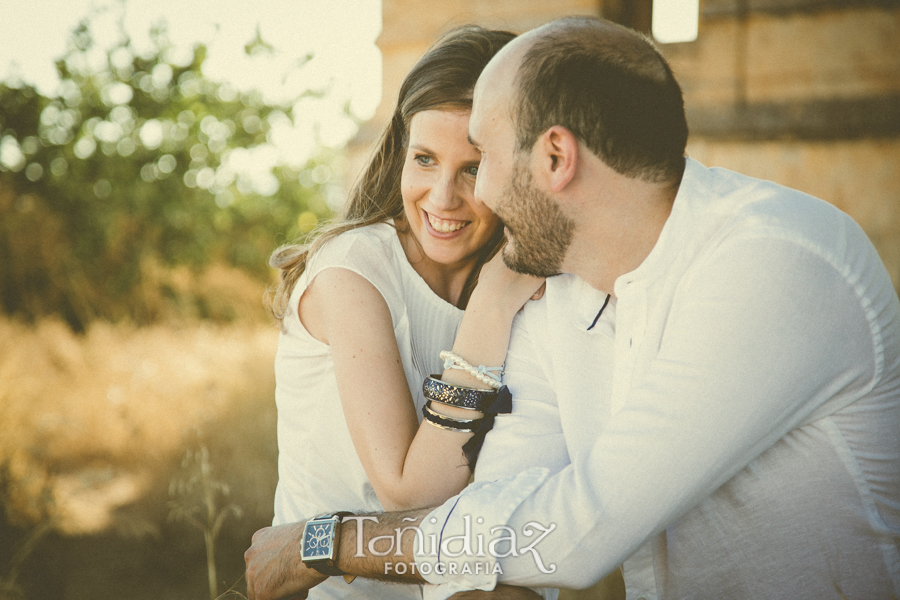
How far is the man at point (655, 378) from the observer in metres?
1.48

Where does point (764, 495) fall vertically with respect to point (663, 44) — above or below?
below

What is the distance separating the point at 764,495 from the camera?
166 centimetres

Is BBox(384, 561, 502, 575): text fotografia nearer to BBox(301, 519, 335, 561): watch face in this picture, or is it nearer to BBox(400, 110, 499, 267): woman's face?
BBox(301, 519, 335, 561): watch face

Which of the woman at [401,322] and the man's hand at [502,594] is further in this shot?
the woman at [401,322]

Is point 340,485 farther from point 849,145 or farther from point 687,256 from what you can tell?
point 849,145

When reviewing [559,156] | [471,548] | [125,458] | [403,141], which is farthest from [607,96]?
[125,458]

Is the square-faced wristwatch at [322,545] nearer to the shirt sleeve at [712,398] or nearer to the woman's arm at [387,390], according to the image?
the woman's arm at [387,390]

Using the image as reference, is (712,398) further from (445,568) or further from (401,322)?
(401,322)

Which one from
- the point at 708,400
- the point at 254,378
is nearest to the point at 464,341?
the point at 708,400

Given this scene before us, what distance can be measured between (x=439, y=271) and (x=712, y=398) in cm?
148

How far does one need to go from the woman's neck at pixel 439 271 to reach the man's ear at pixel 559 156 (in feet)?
2.79

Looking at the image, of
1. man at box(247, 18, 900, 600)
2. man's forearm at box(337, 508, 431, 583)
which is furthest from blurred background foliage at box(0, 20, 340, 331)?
man's forearm at box(337, 508, 431, 583)

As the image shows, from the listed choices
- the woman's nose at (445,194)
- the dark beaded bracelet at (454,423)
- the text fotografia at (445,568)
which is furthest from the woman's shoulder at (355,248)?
the text fotografia at (445,568)

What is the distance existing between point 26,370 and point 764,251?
6.94 m
